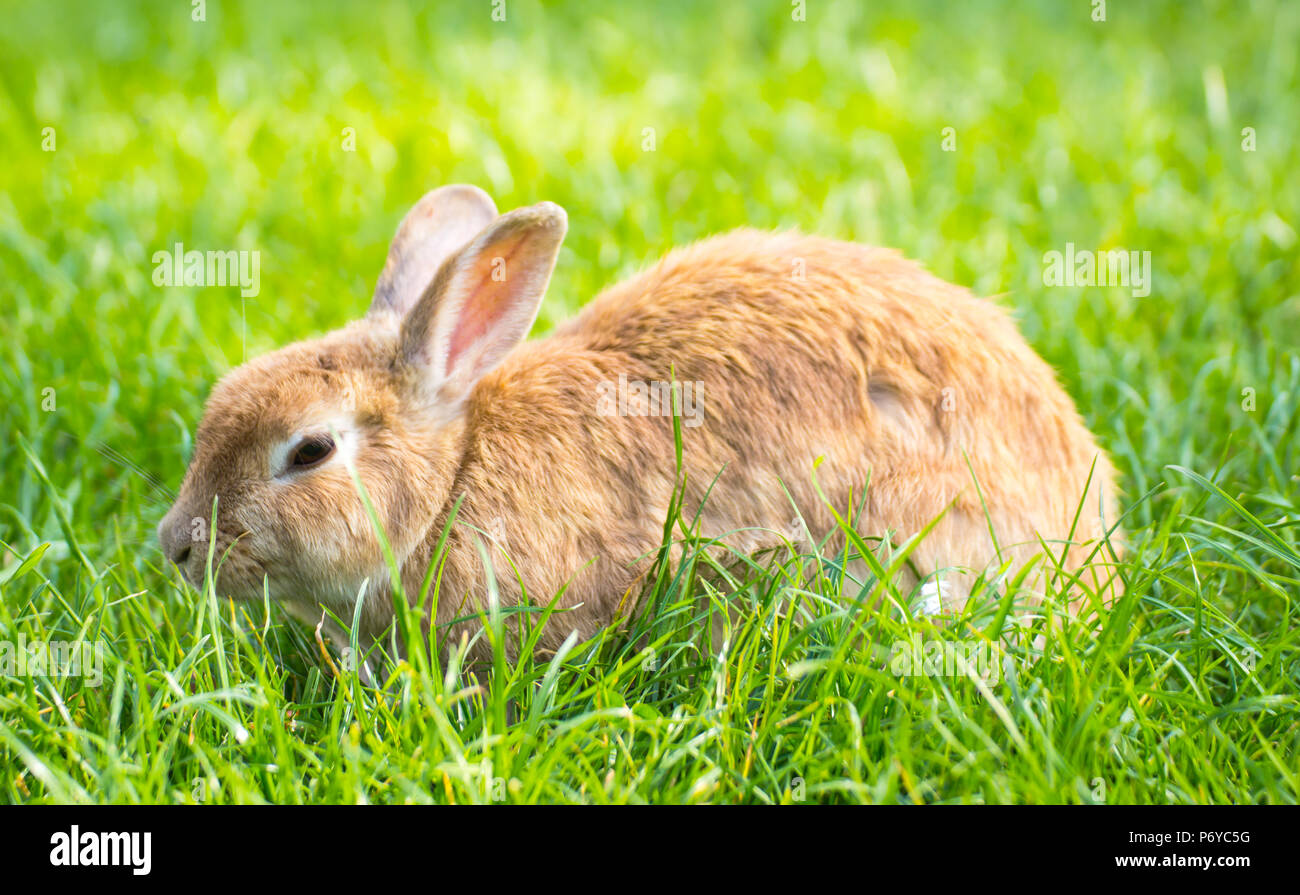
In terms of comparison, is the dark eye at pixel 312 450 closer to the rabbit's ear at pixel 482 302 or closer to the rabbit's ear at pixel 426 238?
the rabbit's ear at pixel 482 302

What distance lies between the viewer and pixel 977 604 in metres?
3.44

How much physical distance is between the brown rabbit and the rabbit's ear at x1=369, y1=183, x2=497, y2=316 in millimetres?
339

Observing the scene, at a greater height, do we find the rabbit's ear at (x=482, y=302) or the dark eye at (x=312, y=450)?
the rabbit's ear at (x=482, y=302)

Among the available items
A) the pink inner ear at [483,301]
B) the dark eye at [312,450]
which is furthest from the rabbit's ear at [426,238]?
the dark eye at [312,450]

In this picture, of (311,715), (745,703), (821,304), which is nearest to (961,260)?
(821,304)

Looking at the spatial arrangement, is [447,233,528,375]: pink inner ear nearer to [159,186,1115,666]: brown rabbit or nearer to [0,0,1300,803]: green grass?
[159,186,1115,666]: brown rabbit

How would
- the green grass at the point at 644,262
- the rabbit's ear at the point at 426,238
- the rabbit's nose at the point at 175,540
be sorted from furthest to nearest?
the rabbit's ear at the point at 426,238 → the rabbit's nose at the point at 175,540 → the green grass at the point at 644,262

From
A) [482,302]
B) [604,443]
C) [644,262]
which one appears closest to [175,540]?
[482,302]

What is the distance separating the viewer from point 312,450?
3756 mm

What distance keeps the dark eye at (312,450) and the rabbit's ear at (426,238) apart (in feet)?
2.33

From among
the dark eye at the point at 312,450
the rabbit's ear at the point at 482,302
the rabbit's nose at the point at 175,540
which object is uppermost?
the rabbit's ear at the point at 482,302

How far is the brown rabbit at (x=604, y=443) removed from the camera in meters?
3.71

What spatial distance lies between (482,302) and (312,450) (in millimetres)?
654
